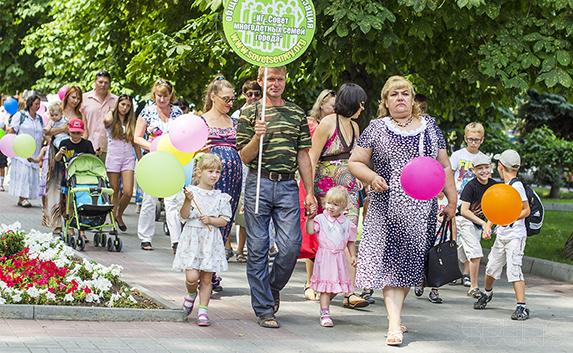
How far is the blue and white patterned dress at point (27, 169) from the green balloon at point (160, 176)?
35.3 feet

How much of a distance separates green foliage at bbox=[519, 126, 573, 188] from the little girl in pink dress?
27.9m

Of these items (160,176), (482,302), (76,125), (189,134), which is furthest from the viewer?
(76,125)

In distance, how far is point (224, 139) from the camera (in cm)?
1075

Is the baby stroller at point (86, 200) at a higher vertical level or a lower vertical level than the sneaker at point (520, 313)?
higher

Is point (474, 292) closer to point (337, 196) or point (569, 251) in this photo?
point (337, 196)

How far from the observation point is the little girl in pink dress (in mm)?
10062

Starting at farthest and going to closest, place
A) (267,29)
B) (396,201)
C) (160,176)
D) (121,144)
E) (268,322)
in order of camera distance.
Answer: (121,144) → (267,29) → (160,176) → (268,322) → (396,201)

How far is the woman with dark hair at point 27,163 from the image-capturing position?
65.8 feet

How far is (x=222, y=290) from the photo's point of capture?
37.6 ft

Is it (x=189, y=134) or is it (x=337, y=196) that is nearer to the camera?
(x=337, y=196)

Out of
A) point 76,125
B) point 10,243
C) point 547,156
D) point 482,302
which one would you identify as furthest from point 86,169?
point 547,156

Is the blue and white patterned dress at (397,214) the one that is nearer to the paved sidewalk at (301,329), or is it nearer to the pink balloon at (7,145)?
the paved sidewalk at (301,329)

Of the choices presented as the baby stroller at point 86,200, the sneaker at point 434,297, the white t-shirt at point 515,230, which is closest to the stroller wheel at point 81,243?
the baby stroller at point 86,200

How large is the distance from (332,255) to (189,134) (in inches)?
65.4
